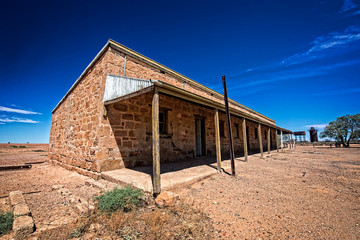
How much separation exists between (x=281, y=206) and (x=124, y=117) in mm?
4867

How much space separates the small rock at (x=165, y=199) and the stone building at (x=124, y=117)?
78 centimetres

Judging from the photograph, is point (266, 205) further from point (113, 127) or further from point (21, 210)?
point (113, 127)

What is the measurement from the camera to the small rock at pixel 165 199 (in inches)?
111

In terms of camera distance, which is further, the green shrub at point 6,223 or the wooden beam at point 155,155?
the wooden beam at point 155,155

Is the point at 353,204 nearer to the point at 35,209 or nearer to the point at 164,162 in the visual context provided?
the point at 164,162

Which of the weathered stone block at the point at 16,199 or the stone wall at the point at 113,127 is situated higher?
the stone wall at the point at 113,127

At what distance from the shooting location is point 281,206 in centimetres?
286

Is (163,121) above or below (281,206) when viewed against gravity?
above

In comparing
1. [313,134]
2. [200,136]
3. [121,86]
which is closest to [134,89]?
[121,86]

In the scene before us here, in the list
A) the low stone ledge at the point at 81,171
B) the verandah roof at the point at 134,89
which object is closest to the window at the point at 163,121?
the verandah roof at the point at 134,89

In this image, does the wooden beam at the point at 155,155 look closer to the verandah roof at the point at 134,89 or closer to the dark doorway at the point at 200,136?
the verandah roof at the point at 134,89

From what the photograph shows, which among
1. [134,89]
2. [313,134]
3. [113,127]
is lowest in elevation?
[313,134]

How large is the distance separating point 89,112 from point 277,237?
239 inches

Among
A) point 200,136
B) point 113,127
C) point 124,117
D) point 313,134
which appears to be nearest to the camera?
point 113,127
